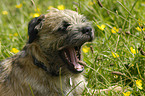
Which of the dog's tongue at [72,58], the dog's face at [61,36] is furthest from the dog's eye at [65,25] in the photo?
the dog's tongue at [72,58]

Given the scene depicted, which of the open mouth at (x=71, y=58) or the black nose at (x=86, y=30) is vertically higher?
the black nose at (x=86, y=30)

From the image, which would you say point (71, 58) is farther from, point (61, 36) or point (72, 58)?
point (61, 36)

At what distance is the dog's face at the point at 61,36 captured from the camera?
320cm

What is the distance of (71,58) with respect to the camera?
3350 mm

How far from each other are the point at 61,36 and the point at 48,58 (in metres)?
0.41

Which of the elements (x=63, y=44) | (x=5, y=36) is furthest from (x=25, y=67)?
(x=5, y=36)

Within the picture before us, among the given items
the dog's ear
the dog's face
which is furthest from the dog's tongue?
the dog's ear

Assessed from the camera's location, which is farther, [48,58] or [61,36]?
[48,58]

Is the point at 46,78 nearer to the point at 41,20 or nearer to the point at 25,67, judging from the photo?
the point at 25,67

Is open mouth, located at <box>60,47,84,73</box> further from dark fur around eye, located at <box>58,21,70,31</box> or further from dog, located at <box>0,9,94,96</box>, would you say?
dark fur around eye, located at <box>58,21,70,31</box>

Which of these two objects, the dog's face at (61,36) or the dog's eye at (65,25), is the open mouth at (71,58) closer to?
the dog's face at (61,36)

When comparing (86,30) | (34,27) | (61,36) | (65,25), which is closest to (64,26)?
(65,25)

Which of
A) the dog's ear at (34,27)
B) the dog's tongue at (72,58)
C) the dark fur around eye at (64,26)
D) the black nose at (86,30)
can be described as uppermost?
the dog's ear at (34,27)

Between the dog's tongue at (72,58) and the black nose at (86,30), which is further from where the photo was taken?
the dog's tongue at (72,58)
